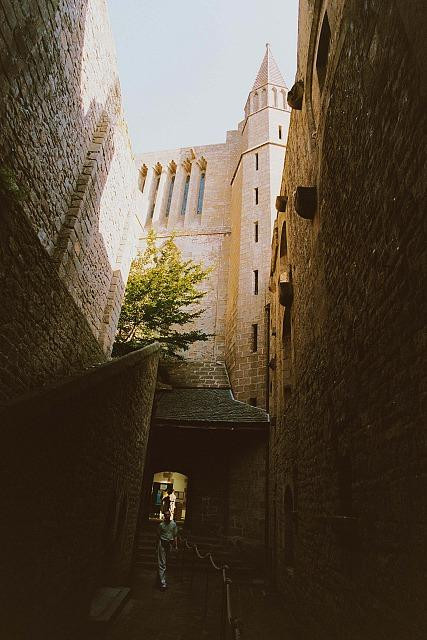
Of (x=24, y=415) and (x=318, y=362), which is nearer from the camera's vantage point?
(x=24, y=415)

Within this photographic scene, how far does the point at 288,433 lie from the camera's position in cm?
767

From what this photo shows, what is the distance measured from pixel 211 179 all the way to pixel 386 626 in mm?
25958

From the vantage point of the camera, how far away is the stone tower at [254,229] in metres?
15.1

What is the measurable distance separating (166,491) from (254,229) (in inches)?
477

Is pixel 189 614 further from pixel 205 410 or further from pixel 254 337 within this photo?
pixel 254 337

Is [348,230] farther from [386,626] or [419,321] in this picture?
[386,626]

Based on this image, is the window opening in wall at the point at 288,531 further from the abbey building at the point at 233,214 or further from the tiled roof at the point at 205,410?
the abbey building at the point at 233,214

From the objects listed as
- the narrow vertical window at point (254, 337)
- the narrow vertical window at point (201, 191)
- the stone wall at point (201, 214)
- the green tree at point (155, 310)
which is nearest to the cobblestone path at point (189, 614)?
the green tree at point (155, 310)

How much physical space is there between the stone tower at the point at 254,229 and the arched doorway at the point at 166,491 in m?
4.60

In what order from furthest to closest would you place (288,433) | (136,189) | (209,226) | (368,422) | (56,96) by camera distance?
(209,226)
(136,189)
(288,433)
(56,96)
(368,422)

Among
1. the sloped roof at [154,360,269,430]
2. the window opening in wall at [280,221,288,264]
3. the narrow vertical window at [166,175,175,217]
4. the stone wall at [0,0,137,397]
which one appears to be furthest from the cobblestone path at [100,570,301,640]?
the narrow vertical window at [166,175,175,217]

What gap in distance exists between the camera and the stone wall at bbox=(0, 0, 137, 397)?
448 centimetres

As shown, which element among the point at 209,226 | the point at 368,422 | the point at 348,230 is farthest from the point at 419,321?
the point at 209,226

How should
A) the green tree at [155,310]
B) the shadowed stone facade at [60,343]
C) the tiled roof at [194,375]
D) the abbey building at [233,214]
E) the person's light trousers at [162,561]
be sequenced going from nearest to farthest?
the shadowed stone facade at [60,343]
the person's light trousers at [162,561]
the green tree at [155,310]
the abbey building at [233,214]
the tiled roof at [194,375]
